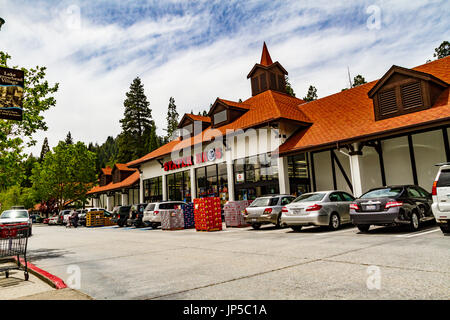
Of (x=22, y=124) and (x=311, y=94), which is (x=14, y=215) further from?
(x=311, y=94)

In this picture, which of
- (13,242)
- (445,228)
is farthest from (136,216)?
(445,228)

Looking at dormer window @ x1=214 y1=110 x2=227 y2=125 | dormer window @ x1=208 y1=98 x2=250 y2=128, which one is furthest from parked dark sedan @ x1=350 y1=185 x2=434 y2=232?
dormer window @ x1=214 y1=110 x2=227 y2=125

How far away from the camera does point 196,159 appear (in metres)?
28.2

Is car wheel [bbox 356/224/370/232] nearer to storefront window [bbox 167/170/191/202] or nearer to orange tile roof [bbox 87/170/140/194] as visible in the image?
storefront window [bbox 167/170/191/202]

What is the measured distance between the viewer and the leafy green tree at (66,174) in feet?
165

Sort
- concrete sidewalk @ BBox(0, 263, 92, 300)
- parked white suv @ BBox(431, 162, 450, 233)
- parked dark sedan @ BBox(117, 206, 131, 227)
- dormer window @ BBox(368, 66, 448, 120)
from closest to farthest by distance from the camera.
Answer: concrete sidewalk @ BBox(0, 263, 92, 300), parked white suv @ BBox(431, 162, 450, 233), dormer window @ BBox(368, 66, 448, 120), parked dark sedan @ BBox(117, 206, 131, 227)

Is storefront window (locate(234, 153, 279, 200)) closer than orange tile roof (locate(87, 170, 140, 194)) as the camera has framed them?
Yes

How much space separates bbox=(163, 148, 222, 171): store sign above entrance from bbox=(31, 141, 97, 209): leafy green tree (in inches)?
993

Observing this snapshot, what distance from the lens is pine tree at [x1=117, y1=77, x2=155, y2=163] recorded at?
6456 centimetres

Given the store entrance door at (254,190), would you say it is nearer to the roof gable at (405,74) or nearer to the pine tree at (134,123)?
the roof gable at (405,74)

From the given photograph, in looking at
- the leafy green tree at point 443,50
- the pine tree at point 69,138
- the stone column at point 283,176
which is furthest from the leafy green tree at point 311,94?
the pine tree at point 69,138

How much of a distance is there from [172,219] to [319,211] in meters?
10.3
